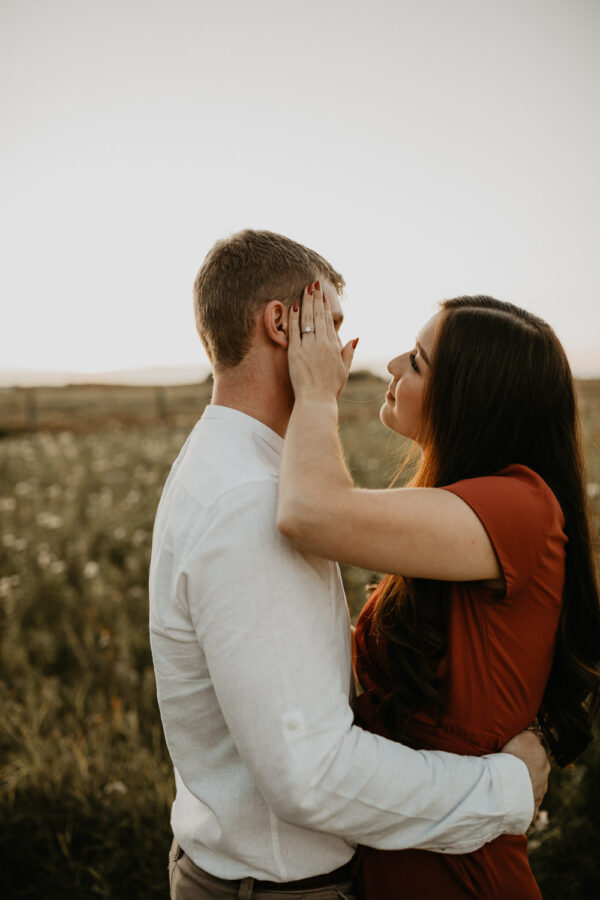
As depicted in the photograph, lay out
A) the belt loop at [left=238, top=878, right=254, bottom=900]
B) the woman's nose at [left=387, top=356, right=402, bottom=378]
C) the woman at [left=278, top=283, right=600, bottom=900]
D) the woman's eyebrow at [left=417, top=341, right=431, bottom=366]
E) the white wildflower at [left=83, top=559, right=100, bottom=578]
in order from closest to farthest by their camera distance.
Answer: the woman at [left=278, top=283, right=600, bottom=900], the belt loop at [left=238, top=878, right=254, bottom=900], the woman's eyebrow at [left=417, top=341, right=431, bottom=366], the woman's nose at [left=387, top=356, right=402, bottom=378], the white wildflower at [left=83, top=559, right=100, bottom=578]

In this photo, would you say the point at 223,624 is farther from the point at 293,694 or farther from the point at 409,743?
the point at 409,743

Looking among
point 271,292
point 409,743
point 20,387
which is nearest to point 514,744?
point 409,743

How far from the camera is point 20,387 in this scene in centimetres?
4509

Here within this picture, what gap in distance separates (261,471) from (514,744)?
1.01 metres

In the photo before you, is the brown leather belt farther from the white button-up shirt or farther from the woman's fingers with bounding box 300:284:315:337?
the woman's fingers with bounding box 300:284:315:337

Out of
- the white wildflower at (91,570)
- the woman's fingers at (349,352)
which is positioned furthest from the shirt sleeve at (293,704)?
the white wildflower at (91,570)

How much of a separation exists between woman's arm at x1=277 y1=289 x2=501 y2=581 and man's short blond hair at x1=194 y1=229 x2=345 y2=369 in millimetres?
375

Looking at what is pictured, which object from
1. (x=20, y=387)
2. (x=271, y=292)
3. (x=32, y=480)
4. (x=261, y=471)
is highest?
(x=271, y=292)

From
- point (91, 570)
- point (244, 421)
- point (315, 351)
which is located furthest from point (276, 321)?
point (91, 570)

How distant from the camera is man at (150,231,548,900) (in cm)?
138

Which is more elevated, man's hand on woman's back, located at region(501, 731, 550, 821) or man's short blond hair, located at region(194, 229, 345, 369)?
man's short blond hair, located at region(194, 229, 345, 369)

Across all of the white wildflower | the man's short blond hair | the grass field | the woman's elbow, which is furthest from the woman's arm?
the white wildflower

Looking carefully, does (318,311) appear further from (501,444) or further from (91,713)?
(91,713)

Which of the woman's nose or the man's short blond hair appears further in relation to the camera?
the woman's nose
